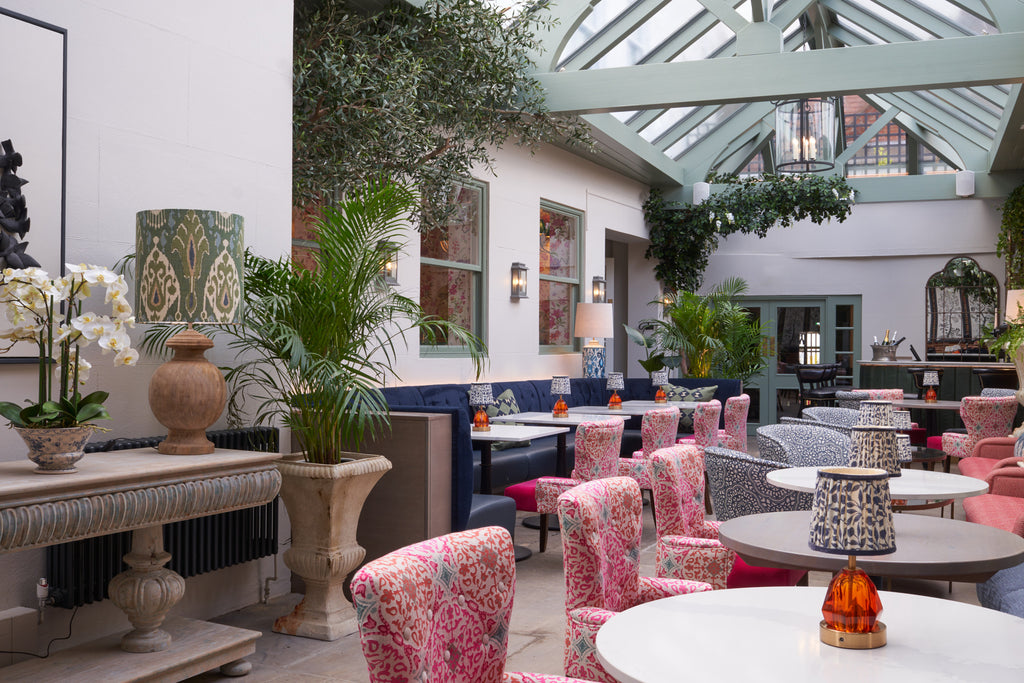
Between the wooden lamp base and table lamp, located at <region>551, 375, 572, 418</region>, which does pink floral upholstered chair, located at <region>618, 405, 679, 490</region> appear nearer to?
table lamp, located at <region>551, 375, 572, 418</region>

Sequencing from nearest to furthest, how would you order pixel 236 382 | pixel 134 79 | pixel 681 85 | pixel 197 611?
pixel 134 79
pixel 197 611
pixel 236 382
pixel 681 85

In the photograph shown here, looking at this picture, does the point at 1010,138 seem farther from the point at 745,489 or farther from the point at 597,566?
the point at 597,566

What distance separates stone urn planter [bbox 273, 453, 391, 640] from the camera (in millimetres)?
3820

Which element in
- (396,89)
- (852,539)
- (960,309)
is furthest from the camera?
(960,309)

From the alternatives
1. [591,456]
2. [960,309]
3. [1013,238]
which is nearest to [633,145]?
[1013,238]

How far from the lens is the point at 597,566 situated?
229 cm

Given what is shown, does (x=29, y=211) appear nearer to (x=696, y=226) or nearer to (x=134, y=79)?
(x=134, y=79)

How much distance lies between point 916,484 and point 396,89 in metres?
3.37

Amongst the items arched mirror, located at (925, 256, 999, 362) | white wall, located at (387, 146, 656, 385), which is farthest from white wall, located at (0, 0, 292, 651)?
arched mirror, located at (925, 256, 999, 362)

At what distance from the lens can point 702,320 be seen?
10.4 metres

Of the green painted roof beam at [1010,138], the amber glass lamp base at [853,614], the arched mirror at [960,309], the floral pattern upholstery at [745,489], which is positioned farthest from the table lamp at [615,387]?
the arched mirror at [960,309]

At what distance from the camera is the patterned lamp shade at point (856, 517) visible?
1576 millimetres

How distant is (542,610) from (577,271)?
6241 mm

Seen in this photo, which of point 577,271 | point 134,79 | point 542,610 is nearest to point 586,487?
point 542,610
